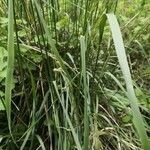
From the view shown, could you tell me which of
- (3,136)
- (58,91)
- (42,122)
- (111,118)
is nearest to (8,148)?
(3,136)

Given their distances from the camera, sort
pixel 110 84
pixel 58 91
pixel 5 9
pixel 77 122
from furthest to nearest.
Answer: pixel 110 84, pixel 5 9, pixel 58 91, pixel 77 122

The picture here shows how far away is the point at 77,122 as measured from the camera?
4.43 feet

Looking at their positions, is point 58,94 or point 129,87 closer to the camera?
point 129,87

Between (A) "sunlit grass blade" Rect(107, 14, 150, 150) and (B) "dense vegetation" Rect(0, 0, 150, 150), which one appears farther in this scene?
(B) "dense vegetation" Rect(0, 0, 150, 150)

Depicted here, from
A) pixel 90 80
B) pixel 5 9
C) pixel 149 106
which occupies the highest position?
pixel 5 9

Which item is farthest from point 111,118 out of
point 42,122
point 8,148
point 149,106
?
point 8,148

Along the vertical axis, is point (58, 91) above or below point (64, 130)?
above

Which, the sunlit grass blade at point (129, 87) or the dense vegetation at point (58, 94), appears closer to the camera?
the sunlit grass blade at point (129, 87)

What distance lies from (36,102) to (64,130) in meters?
0.18

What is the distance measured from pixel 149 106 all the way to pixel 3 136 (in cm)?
59

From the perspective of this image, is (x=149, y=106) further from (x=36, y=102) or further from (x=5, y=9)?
(x=5, y=9)

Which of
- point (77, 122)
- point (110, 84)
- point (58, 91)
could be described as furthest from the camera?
point (110, 84)

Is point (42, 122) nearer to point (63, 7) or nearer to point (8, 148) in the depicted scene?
point (8, 148)

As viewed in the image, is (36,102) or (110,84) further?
(110,84)
